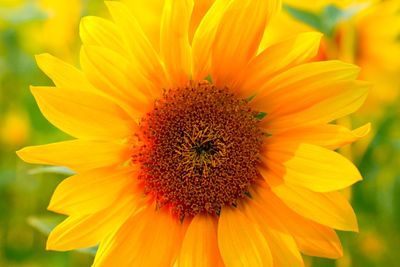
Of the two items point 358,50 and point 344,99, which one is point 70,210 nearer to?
point 344,99

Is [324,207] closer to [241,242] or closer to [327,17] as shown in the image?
[241,242]

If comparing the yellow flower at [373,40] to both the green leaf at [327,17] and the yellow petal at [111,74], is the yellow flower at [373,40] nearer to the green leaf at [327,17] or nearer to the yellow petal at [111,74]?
the green leaf at [327,17]

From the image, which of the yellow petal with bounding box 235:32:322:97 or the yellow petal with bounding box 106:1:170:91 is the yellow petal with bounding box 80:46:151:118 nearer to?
the yellow petal with bounding box 106:1:170:91

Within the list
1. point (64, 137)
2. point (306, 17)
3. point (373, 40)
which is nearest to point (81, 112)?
point (306, 17)

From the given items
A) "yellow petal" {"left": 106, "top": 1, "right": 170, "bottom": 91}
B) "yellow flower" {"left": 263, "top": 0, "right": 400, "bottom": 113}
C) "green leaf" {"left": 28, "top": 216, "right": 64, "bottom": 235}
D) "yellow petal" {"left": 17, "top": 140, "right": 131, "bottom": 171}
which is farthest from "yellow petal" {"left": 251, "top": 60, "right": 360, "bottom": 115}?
"yellow flower" {"left": 263, "top": 0, "right": 400, "bottom": 113}

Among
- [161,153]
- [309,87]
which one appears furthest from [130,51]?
[309,87]
